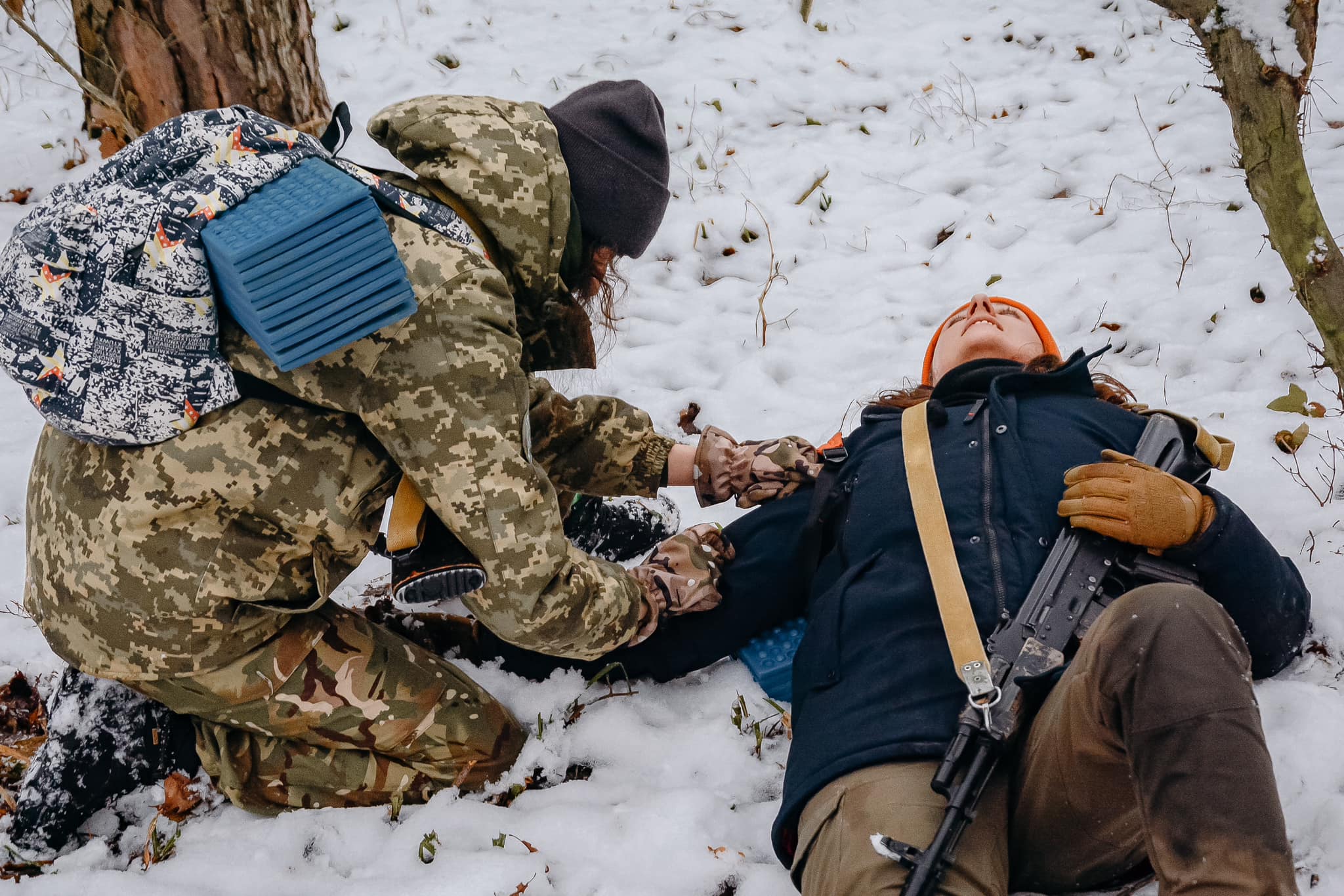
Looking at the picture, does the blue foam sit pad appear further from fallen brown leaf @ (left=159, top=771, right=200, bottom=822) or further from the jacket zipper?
fallen brown leaf @ (left=159, top=771, right=200, bottom=822)

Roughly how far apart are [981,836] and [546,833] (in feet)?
3.11

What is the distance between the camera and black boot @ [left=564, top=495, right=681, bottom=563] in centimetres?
317

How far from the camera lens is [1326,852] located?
6.16 ft

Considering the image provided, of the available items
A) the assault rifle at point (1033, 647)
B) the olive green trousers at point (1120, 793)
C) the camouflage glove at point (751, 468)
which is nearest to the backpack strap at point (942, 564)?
the assault rifle at point (1033, 647)

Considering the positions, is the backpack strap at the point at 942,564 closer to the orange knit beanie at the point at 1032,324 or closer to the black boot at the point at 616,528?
the orange knit beanie at the point at 1032,324

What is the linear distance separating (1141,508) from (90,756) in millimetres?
2375

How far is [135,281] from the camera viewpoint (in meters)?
1.67

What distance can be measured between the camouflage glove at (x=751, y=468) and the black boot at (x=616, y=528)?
36 centimetres

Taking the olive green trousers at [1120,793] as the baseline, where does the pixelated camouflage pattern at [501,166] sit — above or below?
above

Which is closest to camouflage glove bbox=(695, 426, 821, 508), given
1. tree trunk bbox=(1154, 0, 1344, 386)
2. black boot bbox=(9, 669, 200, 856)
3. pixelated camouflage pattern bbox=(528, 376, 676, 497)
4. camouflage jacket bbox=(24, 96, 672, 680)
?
pixelated camouflage pattern bbox=(528, 376, 676, 497)

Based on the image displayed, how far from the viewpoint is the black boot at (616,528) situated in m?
3.17

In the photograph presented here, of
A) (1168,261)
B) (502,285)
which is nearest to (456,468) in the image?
(502,285)

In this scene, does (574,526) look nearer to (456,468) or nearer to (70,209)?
(456,468)

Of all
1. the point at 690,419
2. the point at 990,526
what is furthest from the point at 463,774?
the point at 690,419
